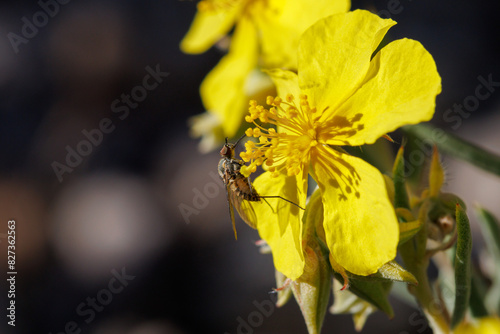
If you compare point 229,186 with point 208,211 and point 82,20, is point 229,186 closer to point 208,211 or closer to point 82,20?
point 208,211

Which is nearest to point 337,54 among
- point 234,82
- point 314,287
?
point 314,287

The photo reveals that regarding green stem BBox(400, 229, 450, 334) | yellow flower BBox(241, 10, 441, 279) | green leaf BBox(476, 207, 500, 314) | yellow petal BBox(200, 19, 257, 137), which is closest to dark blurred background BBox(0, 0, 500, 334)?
green leaf BBox(476, 207, 500, 314)

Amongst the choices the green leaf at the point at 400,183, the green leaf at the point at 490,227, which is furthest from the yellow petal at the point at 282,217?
the green leaf at the point at 490,227

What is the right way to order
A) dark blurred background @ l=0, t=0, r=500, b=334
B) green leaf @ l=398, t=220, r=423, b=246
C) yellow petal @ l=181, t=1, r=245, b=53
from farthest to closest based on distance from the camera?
dark blurred background @ l=0, t=0, r=500, b=334, yellow petal @ l=181, t=1, r=245, b=53, green leaf @ l=398, t=220, r=423, b=246

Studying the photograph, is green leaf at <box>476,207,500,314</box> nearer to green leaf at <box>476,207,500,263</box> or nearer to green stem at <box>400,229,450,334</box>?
green leaf at <box>476,207,500,263</box>

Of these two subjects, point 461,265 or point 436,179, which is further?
point 436,179

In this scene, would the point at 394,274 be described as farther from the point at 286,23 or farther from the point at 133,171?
the point at 133,171

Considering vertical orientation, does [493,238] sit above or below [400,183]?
below
